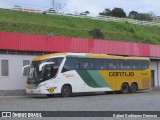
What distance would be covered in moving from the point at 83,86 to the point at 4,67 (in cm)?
624

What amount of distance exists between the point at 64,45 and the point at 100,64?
4.28m

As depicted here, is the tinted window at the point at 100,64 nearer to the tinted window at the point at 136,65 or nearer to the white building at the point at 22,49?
the tinted window at the point at 136,65

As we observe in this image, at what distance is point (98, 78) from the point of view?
3372cm

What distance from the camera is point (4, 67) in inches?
1330

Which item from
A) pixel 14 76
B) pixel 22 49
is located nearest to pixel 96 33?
pixel 22 49

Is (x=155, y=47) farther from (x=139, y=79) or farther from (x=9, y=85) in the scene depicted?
(x=9, y=85)

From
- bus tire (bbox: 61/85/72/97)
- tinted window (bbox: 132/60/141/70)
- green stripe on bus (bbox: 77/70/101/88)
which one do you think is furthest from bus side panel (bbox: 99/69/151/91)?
bus tire (bbox: 61/85/72/97)

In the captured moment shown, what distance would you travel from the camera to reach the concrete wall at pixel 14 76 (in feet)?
110

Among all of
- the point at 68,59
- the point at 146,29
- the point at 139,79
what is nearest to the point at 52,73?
the point at 68,59

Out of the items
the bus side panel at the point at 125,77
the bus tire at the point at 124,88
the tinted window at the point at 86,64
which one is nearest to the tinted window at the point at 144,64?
the bus side panel at the point at 125,77

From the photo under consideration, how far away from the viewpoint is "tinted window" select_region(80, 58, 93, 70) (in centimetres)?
3241

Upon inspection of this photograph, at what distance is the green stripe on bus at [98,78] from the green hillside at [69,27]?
12.7 metres

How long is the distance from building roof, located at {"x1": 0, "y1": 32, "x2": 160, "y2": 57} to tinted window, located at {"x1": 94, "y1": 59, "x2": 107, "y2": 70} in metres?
4.05

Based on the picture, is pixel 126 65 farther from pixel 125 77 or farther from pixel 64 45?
pixel 64 45
